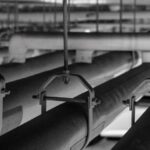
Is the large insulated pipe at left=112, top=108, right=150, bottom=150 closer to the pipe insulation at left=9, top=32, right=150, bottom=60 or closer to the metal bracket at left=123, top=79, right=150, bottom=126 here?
the metal bracket at left=123, top=79, right=150, bottom=126

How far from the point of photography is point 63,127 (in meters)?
0.75

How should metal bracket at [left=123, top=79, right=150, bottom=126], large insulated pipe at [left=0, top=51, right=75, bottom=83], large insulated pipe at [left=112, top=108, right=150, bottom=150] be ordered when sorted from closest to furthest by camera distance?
1. large insulated pipe at [left=112, top=108, right=150, bottom=150]
2. metal bracket at [left=123, top=79, right=150, bottom=126]
3. large insulated pipe at [left=0, top=51, right=75, bottom=83]

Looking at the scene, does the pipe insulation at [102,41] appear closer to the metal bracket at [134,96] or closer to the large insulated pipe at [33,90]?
the large insulated pipe at [33,90]

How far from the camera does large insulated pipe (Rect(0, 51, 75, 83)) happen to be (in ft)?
4.04

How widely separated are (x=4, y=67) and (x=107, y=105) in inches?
15.5

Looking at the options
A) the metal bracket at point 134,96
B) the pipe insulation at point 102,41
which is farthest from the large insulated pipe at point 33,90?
the metal bracket at point 134,96

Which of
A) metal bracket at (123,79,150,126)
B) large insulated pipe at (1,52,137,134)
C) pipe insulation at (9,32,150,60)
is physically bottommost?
large insulated pipe at (1,52,137,134)

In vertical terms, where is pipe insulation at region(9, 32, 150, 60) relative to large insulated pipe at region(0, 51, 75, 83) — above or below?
above

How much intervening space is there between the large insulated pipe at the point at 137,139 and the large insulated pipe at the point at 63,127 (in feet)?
0.41

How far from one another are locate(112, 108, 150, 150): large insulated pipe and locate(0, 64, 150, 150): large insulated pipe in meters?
0.12

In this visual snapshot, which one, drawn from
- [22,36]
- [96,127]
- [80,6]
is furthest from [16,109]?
[80,6]

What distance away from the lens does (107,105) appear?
3.37 feet

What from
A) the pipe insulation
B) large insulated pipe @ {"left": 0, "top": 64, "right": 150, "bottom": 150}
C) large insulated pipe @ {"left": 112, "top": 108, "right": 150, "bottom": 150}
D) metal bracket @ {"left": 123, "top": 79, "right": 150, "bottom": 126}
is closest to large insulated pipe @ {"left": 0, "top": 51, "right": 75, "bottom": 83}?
the pipe insulation

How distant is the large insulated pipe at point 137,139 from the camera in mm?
603
